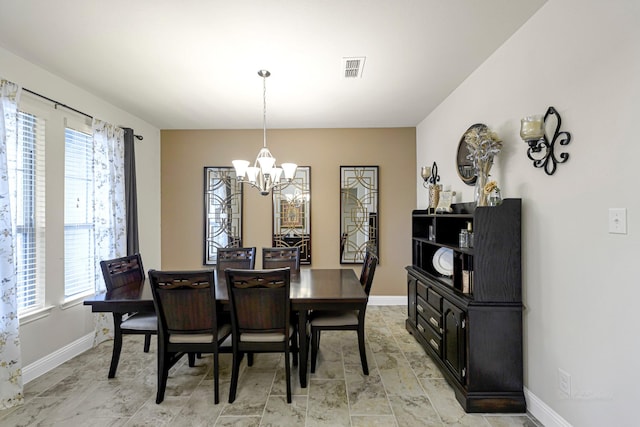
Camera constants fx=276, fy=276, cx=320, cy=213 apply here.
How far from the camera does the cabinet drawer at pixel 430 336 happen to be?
93.9 inches

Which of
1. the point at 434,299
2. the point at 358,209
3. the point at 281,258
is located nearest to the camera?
the point at 434,299

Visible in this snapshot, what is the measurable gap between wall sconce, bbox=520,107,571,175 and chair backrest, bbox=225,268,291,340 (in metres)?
1.79

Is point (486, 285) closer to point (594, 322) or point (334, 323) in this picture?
point (594, 322)

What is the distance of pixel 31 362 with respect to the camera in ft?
7.64

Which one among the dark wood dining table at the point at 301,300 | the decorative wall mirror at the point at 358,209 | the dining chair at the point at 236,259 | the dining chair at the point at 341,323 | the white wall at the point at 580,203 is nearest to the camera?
the white wall at the point at 580,203

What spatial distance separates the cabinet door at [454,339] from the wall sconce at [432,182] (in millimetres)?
1113

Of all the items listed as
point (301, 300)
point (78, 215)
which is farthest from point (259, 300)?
point (78, 215)

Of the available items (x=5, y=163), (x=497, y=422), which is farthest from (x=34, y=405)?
(x=497, y=422)

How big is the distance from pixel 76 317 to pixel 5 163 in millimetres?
1603

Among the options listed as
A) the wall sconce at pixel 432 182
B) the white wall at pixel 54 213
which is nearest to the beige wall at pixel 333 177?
the wall sconce at pixel 432 182

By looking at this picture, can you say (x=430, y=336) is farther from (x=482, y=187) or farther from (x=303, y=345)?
(x=482, y=187)

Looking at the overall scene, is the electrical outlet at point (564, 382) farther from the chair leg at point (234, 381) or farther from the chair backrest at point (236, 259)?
the chair backrest at point (236, 259)

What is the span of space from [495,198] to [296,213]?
8.95 feet

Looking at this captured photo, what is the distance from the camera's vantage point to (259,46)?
2.12 metres
